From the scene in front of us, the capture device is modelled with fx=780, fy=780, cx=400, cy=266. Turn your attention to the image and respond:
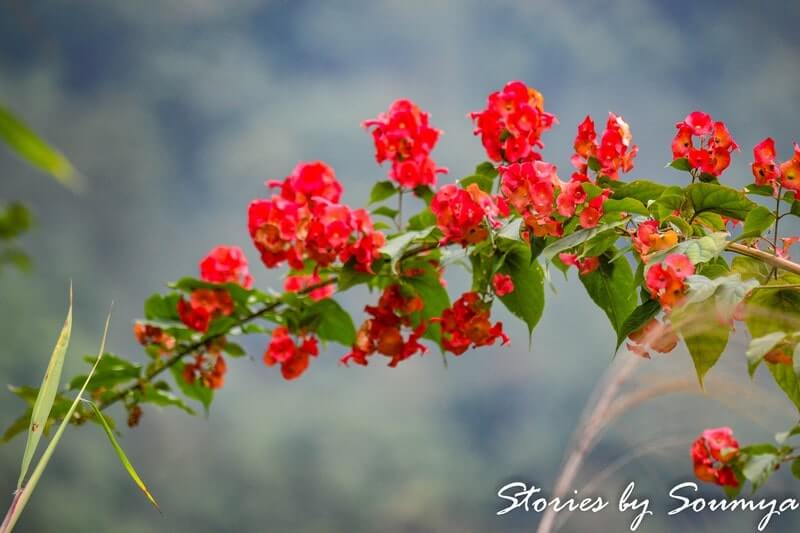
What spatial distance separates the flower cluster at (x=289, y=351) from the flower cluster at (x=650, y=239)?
1.54 ft

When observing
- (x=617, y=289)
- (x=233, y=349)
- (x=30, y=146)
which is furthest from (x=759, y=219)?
(x=233, y=349)

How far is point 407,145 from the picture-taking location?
82 centimetres

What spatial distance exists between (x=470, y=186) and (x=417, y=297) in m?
0.17

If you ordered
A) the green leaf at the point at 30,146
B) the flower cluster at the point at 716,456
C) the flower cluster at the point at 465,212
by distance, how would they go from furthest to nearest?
the flower cluster at the point at 716,456, the flower cluster at the point at 465,212, the green leaf at the point at 30,146

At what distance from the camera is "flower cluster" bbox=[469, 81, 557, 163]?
717 mm

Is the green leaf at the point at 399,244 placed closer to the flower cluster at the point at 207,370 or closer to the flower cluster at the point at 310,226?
the flower cluster at the point at 310,226

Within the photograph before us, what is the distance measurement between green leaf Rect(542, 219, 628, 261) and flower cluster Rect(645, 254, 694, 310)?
9 centimetres

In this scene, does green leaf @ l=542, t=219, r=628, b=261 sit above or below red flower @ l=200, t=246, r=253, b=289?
below

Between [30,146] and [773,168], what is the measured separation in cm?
54

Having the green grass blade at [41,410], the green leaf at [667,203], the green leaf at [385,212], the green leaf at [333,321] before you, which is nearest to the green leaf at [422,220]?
the green leaf at [385,212]

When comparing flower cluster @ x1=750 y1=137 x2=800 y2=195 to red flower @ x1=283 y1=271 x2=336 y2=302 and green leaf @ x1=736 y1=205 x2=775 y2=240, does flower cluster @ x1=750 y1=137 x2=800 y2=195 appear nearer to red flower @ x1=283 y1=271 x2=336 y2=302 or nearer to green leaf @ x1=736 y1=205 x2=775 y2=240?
green leaf @ x1=736 y1=205 x2=775 y2=240

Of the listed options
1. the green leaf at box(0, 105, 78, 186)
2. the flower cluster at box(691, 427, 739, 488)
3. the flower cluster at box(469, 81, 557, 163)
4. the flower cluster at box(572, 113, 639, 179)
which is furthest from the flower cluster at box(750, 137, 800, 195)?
the green leaf at box(0, 105, 78, 186)

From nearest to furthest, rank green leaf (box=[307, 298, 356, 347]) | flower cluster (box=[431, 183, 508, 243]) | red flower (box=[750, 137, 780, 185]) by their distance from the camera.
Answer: red flower (box=[750, 137, 780, 185]) → flower cluster (box=[431, 183, 508, 243]) → green leaf (box=[307, 298, 356, 347])

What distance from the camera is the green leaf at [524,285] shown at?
70 cm
